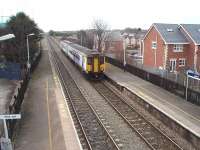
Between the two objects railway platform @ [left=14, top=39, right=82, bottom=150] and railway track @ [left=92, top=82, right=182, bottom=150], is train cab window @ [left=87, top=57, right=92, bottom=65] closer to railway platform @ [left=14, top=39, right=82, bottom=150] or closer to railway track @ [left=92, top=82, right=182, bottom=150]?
railway platform @ [left=14, top=39, right=82, bottom=150]

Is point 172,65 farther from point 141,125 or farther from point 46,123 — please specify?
point 46,123

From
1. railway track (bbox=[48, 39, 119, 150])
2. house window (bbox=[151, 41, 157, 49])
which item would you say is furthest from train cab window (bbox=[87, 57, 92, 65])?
house window (bbox=[151, 41, 157, 49])

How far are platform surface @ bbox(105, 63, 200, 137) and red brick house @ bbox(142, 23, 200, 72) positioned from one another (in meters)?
9.76

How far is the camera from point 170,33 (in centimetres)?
4203

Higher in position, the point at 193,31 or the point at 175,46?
the point at 193,31

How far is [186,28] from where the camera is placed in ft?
138

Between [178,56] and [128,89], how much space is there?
1824 centimetres

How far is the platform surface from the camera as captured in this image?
57.8ft

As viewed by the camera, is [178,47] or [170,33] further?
[170,33]

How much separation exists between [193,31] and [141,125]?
27315 mm

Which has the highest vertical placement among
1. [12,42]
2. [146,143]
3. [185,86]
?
[12,42]

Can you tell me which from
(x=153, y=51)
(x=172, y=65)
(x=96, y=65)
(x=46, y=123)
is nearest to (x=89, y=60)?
(x=96, y=65)

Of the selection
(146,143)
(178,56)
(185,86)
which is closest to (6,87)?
(185,86)

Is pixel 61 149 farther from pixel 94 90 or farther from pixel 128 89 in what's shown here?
pixel 94 90
